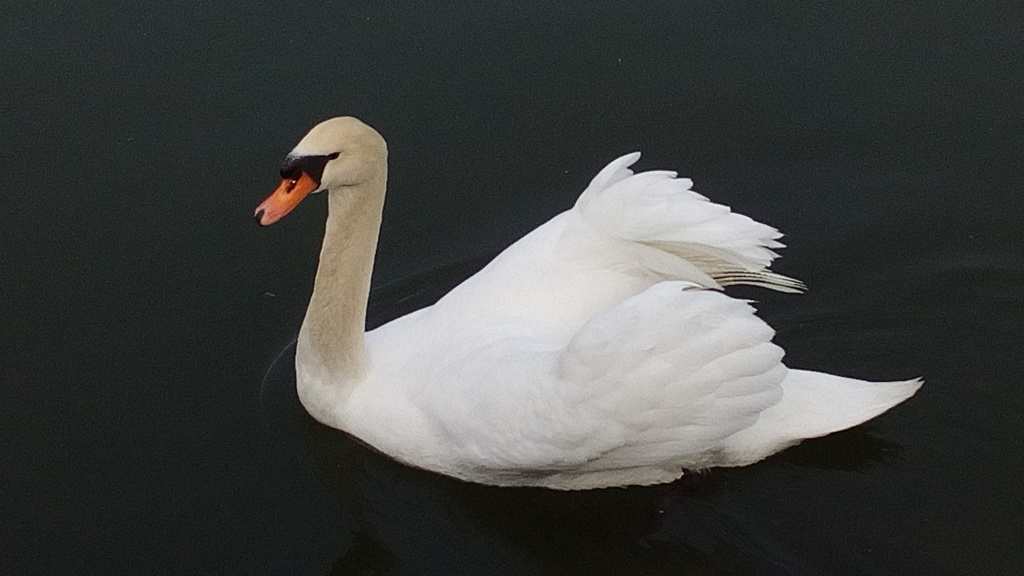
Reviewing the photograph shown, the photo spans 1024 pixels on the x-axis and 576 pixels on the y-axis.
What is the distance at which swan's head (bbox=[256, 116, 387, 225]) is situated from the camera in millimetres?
5293

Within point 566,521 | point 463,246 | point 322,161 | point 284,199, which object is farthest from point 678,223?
point 463,246

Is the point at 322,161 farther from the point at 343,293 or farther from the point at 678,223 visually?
the point at 678,223

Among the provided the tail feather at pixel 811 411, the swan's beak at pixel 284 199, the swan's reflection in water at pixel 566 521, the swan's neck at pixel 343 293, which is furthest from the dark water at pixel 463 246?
the swan's beak at pixel 284 199

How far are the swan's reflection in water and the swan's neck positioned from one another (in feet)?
1.63

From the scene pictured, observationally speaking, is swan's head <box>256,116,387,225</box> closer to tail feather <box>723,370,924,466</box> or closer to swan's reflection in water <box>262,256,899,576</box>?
swan's reflection in water <box>262,256,899,576</box>

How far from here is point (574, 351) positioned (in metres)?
5.18

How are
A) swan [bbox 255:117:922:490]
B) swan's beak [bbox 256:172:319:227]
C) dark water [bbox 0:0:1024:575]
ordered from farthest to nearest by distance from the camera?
dark water [bbox 0:0:1024:575], swan's beak [bbox 256:172:319:227], swan [bbox 255:117:922:490]

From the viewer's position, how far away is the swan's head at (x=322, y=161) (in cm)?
529

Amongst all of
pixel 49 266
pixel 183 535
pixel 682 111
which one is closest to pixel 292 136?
pixel 49 266

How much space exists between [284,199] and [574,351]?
1328 mm

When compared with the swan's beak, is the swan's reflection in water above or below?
below

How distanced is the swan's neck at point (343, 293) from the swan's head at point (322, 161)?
0.22 metres

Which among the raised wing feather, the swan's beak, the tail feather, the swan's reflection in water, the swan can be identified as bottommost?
the swan's reflection in water

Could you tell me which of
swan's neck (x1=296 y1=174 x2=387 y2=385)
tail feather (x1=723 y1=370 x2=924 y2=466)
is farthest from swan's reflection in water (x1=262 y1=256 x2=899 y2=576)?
swan's neck (x1=296 y1=174 x2=387 y2=385)
